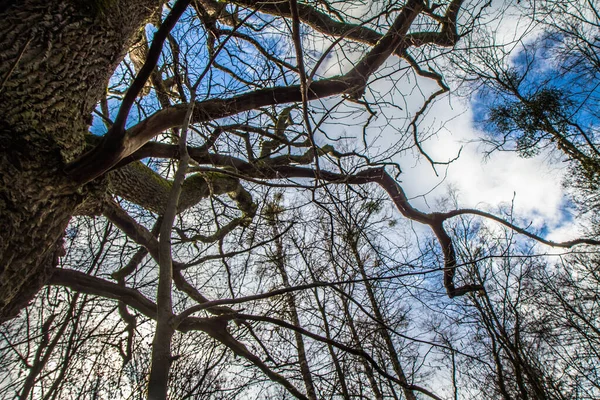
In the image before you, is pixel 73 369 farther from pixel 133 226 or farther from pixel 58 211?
pixel 58 211

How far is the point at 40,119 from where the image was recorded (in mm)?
1272

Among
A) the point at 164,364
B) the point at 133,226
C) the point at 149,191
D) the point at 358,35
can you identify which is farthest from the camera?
the point at 149,191

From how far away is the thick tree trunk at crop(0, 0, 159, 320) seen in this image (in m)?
1.15

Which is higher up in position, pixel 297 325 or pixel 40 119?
pixel 40 119

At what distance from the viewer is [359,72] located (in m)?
1.94

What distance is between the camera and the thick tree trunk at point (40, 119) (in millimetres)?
1147

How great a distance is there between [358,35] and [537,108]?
6.58 meters

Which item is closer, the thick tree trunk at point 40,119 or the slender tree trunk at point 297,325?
the thick tree trunk at point 40,119

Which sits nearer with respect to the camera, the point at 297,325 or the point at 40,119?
the point at 40,119

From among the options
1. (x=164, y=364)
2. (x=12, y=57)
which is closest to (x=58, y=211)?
(x=12, y=57)

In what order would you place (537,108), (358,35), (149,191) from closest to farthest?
(358,35) < (149,191) < (537,108)

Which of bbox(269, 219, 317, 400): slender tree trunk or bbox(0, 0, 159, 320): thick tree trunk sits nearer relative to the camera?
bbox(0, 0, 159, 320): thick tree trunk

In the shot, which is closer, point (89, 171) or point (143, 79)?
point (143, 79)

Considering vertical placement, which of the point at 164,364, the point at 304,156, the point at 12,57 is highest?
the point at 304,156
